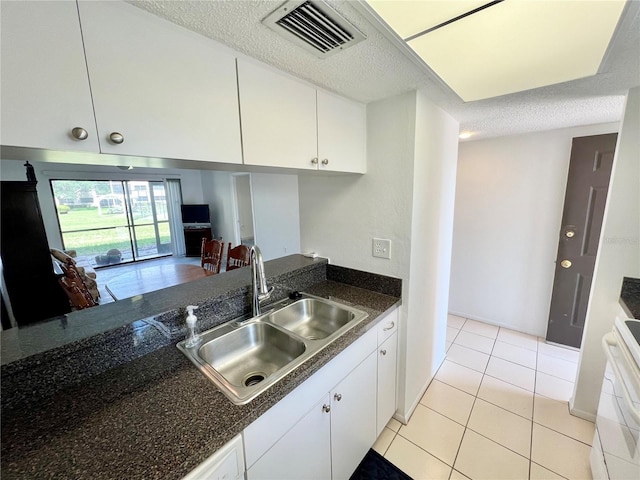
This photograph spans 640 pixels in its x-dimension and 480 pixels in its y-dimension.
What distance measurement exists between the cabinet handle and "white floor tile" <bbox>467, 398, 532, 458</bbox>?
91.9 inches

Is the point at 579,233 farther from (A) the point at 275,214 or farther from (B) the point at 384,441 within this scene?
(A) the point at 275,214

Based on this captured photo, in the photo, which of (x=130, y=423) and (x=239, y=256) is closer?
(x=130, y=423)

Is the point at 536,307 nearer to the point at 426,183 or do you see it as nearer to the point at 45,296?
the point at 426,183

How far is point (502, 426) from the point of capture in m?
1.70

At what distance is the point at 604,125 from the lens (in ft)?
7.07

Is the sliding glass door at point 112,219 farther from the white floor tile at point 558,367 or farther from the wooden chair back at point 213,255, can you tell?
the white floor tile at point 558,367

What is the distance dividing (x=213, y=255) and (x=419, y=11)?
3.99m

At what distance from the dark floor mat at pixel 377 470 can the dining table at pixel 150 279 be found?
11.6 ft

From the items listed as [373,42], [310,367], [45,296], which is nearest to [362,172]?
[373,42]

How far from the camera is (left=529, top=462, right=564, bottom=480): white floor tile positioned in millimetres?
1389

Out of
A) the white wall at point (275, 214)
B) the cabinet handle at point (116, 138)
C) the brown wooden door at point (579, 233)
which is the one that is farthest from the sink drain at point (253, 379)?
the white wall at point (275, 214)

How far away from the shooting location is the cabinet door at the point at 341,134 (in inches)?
53.6

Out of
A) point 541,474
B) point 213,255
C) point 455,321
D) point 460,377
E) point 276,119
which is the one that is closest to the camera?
point 276,119

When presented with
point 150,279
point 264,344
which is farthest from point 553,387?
point 150,279
